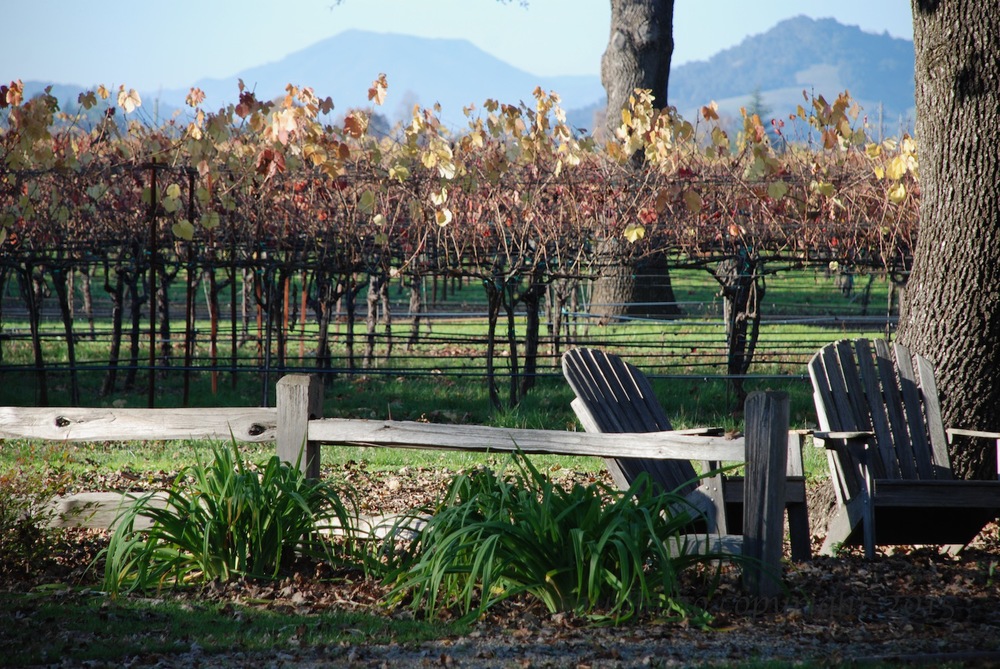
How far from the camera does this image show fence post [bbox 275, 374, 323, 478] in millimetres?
4023

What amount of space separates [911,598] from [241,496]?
2.71 meters

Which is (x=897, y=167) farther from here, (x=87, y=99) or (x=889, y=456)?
(x=87, y=99)

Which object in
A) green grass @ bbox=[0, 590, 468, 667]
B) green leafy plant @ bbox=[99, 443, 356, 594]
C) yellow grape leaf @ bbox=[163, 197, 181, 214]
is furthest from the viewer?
yellow grape leaf @ bbox=[163, 197, 181, 214]

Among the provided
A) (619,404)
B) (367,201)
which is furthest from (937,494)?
(367,201)

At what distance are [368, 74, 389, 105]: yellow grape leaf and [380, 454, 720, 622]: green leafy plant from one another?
15.6ft

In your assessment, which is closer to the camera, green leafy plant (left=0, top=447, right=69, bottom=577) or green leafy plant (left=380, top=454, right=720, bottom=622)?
green leafy plant (left=380, top=454, right=720, bottom=622)

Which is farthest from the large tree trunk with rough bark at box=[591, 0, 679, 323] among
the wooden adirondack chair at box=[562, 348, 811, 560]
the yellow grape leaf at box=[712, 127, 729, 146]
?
the wooden adirondack chair at box=[562, 348, 811, 560]

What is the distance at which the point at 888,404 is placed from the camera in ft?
15.7

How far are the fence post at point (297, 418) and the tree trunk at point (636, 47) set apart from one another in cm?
958

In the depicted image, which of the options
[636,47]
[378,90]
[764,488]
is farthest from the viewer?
[636,47]

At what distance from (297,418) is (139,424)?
0.79 meters

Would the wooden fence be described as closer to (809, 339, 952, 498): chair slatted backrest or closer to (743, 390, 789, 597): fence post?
(743, 390, 789, 597): fence post

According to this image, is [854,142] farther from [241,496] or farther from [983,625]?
[241,496]

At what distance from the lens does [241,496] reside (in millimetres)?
3744
